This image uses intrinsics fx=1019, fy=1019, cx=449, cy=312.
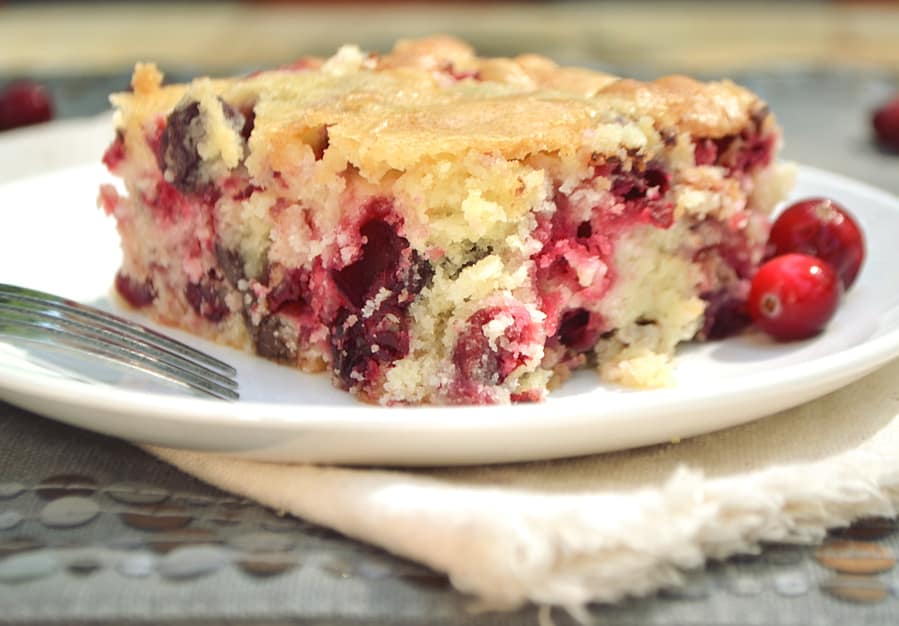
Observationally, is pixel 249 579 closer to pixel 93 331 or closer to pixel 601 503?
pixel 601 503

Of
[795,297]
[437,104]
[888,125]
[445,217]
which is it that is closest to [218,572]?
[445,217]

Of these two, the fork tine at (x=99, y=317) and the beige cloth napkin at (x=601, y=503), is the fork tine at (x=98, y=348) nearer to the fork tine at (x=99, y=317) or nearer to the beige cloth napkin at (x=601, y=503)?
the fork tine at (x=99, y=317)

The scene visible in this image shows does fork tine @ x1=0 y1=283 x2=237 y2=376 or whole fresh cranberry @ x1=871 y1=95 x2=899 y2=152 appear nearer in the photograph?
fork tine @ x1=0 y1=283 x2=237 y2=376

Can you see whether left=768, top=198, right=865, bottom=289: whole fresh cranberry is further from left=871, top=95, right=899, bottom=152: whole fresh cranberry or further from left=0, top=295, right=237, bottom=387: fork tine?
left=871, top=95, right=899, bottom=152: whole fresh cranberry

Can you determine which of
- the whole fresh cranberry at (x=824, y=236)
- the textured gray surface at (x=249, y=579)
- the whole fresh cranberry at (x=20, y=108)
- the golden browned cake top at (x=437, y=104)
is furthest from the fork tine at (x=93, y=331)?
the whole fresh cranberry at (x=20, y=108)

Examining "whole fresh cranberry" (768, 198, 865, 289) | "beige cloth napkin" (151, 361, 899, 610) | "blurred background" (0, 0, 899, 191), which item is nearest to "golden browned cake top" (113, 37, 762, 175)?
"whole fresh cranberry" (768, 198, 865, 289)

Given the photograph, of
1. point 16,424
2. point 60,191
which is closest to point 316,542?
point 16,424
